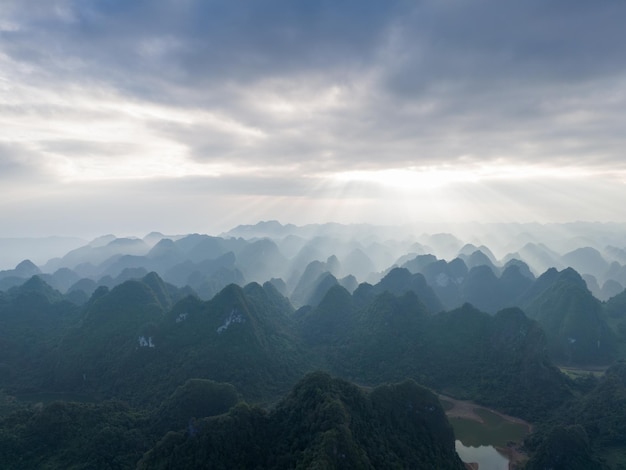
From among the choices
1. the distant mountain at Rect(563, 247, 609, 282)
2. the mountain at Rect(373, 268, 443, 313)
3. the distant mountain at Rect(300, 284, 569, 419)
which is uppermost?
Answer: the mountain at Rect(373, 268, 443, 313)

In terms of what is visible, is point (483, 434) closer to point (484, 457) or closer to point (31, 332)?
point (484, 457)

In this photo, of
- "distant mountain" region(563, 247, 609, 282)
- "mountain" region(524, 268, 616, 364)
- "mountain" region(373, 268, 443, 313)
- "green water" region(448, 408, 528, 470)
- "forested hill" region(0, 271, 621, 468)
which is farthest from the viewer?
"distant mountain" region(563, 247, 609, 282)

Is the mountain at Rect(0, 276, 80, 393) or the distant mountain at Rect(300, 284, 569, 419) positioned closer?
the distant mountain at Rect(300, 284, 569, 419)

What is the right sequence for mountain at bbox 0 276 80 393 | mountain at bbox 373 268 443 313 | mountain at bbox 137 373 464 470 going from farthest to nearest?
mountain at bbox 373 268 443 313
mountain at bbox 0 276 80 393
mountain at bbox 137 373 464 470

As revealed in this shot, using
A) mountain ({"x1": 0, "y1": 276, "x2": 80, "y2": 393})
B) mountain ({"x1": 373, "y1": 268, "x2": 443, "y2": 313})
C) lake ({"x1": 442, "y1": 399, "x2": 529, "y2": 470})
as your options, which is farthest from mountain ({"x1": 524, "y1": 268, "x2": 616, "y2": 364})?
mountain ({"x1": 0, "y1": 276, "x2": 80, "y2": 393})

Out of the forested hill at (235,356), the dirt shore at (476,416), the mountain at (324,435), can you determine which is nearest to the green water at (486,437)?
the dirt shore at (476,416)

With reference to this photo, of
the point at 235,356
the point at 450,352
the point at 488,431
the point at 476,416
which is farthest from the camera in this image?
the point at 450,352

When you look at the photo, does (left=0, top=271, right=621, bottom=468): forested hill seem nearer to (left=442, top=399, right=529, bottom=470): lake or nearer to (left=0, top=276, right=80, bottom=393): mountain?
(left=0, top=276, right=80, bottom=393): mountain

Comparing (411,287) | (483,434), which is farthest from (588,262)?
(483,434)

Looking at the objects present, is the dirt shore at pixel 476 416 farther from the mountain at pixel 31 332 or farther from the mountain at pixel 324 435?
the mountain at pixel 31 332

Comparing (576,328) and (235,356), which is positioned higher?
(235,356)

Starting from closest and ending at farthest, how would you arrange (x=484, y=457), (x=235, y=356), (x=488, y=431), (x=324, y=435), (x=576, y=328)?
(x=324, y=435), (x=484, y=457), (x=488, y=431), (x=235, y=356), (x=576, y=328)

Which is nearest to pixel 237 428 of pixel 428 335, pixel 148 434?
pixel 148 434
